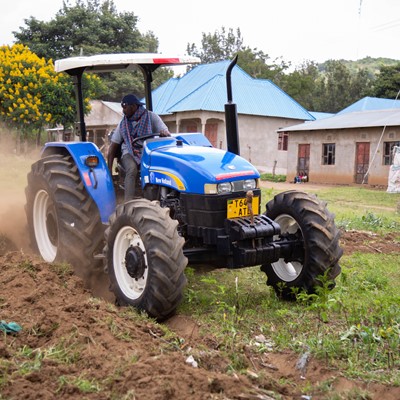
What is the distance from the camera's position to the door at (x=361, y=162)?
89.5 feet

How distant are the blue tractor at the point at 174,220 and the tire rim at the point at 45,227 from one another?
0.23 metres

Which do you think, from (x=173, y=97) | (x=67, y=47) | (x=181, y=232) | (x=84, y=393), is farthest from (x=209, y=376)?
(x=67, y=47)

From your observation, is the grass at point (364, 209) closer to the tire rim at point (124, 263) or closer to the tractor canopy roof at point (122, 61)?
the tractor canopy roof at point (122, 61)

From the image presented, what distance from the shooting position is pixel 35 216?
7.16 m

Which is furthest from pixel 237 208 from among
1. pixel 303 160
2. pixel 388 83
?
pixel 388 83

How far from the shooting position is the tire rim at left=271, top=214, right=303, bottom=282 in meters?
6.08

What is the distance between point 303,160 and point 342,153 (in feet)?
9.71

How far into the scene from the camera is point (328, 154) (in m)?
29.4

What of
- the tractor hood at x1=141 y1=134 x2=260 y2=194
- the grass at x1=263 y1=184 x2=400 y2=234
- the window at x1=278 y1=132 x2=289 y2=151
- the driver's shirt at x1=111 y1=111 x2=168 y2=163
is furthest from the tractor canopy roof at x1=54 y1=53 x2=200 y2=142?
the window at x1=278 y1=132 x2=289 y2=151

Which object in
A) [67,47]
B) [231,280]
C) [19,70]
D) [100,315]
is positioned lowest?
[231,280]

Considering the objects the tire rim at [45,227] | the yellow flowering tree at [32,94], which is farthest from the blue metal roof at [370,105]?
the tire rim at [45,227]

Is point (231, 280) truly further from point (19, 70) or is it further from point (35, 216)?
point (19, 70)

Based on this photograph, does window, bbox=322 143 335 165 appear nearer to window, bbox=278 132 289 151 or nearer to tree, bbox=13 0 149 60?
window, bbox=278 132 289 151

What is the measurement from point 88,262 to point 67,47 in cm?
3935
